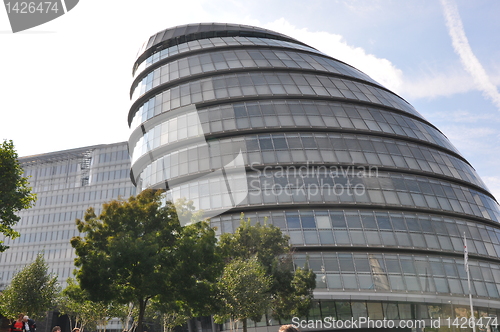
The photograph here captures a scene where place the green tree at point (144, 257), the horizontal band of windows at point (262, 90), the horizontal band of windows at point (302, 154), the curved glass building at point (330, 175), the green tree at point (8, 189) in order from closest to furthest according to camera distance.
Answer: the green tree at point (144, 257) < the green tree at point (8, 189) < the curved glass building at point (330, 175) < the horizontal band of windows at point (302, 154) < the horizontal band of windows at point (262, 90)

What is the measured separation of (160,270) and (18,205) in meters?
10.6

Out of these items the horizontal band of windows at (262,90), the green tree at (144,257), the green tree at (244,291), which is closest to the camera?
the green tree at (144,257)

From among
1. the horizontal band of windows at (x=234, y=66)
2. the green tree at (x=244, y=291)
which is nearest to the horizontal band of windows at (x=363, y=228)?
the green tree at (x=244, y=291)

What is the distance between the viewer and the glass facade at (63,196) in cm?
10100

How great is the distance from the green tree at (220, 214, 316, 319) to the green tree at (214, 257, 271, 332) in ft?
4.23

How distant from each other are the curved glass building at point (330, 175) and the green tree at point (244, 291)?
8481 millimetres

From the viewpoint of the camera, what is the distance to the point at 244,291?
80.1 feet

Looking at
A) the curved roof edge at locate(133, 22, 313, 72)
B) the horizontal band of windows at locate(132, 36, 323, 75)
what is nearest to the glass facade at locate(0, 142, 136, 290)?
the curved roof edge at locate(133, 22, 313, 72)

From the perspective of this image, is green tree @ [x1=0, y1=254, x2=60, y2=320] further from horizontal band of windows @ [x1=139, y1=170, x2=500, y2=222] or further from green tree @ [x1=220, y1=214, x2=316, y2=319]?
green tree @ [x1=220, y1=214, x2=316, y2=319]

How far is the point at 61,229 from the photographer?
103m

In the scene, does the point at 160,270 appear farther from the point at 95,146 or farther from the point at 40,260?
the point at 95,146
